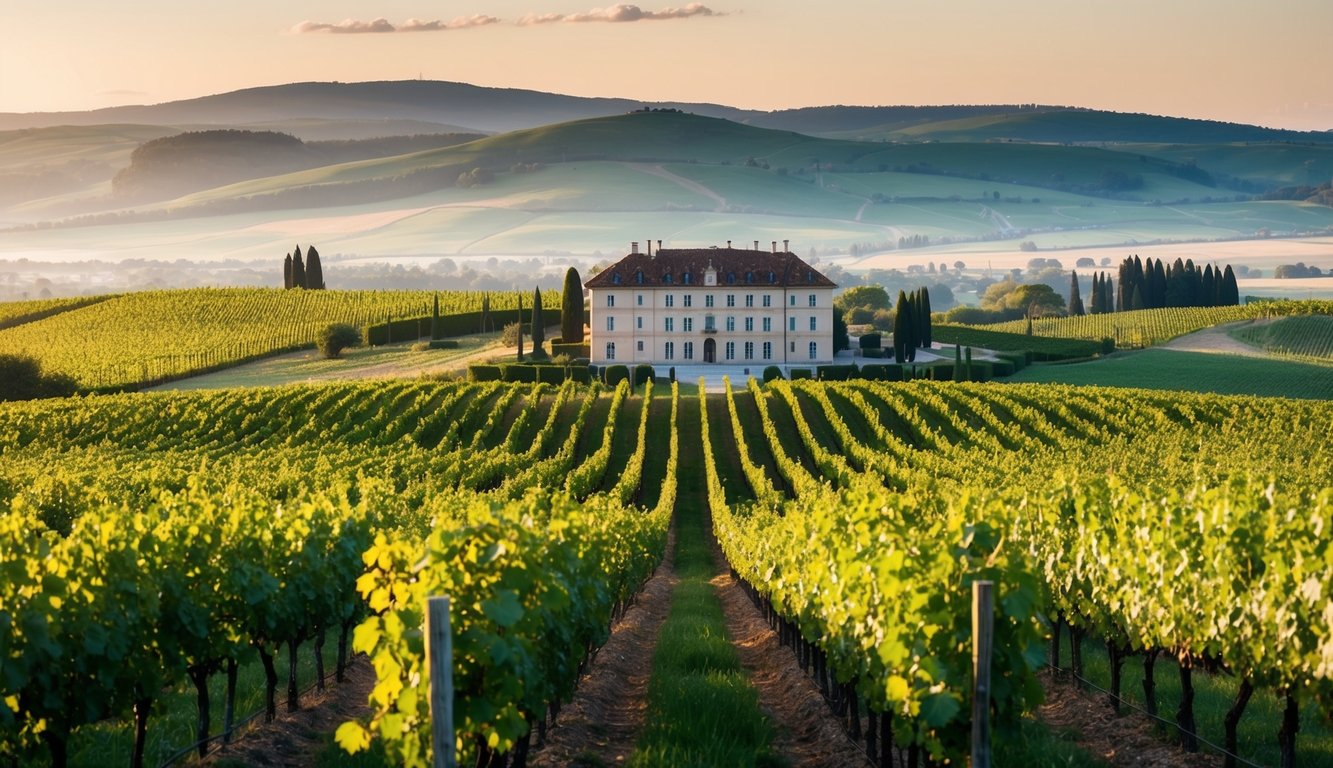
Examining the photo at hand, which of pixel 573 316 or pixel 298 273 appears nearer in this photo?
pixel 573 316

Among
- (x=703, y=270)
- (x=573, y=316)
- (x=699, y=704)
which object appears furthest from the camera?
(x=573, y=316)

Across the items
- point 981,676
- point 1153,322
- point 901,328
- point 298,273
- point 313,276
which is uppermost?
point 298,273

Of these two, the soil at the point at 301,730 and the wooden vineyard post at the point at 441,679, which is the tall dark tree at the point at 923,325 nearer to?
the soil at the point at 301,730

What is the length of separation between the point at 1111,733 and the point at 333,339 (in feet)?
327

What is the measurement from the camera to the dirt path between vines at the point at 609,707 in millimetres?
15641

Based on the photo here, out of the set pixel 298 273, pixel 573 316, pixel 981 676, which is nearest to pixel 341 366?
pixel 573 316

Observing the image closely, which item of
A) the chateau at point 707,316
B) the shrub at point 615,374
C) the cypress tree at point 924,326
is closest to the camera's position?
the shrub at point 615,374

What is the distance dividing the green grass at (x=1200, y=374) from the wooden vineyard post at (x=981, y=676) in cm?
7954

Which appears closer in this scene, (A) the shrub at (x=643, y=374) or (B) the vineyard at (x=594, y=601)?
(B) the vineyard at (x=594, y=601)

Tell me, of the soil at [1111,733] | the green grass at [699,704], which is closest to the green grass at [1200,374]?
the green grass at [699,704]

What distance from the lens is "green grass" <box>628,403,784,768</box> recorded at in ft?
47.5

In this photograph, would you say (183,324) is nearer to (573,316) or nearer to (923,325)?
(573,316)

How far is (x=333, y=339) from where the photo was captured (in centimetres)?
11119

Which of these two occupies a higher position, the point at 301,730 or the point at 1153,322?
the point at 1153,322
